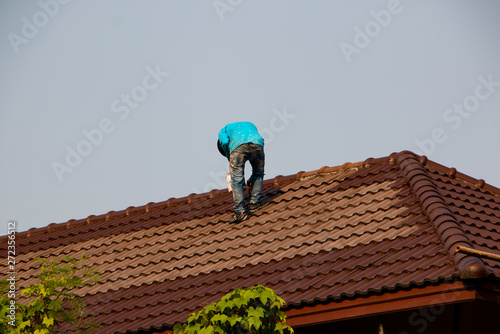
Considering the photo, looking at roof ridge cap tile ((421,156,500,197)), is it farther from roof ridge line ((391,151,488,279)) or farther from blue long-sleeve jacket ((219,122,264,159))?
blue long-sleeve jacket ((219,122,264,159))

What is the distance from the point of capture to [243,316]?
768cm

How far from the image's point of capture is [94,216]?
14586mm

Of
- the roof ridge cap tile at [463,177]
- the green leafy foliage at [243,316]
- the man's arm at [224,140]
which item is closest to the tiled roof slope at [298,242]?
the roof ridge cap tile at [463,177]

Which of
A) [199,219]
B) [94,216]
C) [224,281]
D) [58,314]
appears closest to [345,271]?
[224,281]

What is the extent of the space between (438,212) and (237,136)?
393 cm

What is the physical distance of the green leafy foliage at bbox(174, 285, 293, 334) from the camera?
7.62 m

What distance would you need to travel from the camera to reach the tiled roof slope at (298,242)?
8.98 m

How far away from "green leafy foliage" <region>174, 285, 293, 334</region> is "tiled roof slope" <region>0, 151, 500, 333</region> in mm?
1016

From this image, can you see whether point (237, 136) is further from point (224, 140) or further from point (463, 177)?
point (463, 177)

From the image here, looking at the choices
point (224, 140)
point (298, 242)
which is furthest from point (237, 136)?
point (298, 242)

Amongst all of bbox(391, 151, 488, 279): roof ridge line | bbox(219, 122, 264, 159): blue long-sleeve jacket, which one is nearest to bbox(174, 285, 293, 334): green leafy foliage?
bbox(391, 151, 488, 279): roof ridge line

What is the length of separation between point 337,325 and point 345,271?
2.20ft

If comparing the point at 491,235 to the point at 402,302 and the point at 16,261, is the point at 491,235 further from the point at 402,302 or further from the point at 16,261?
the point at 16,261

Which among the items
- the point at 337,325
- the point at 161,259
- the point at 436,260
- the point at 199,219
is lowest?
the point at 337,325
